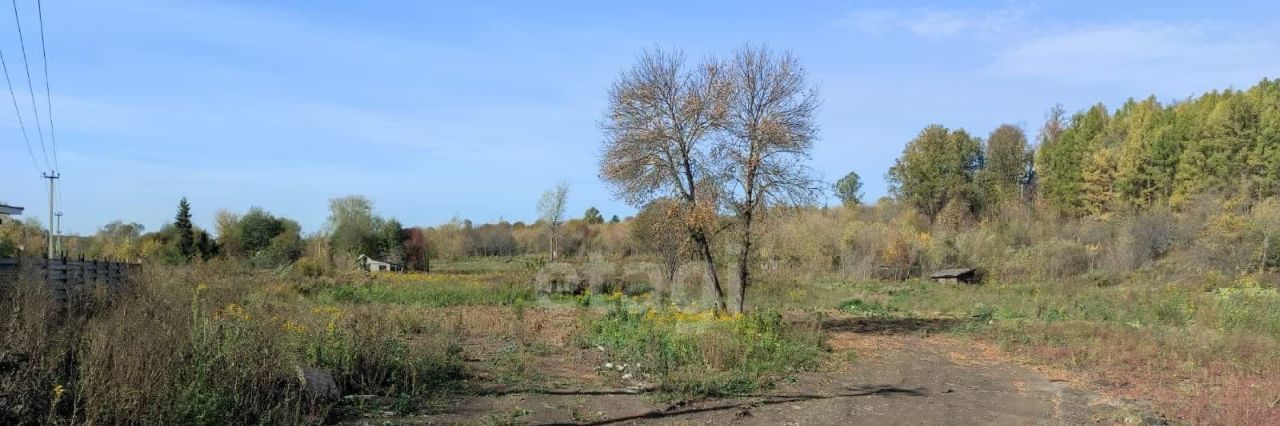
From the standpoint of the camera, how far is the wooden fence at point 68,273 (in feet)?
36.9

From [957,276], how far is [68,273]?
136 feet

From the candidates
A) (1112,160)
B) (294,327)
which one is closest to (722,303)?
(294,327)

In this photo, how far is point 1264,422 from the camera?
8555 millimetres

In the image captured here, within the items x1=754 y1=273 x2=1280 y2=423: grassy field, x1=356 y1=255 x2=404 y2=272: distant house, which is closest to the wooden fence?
x1=754 y1=273 x2=1280 y2=423: grassy field

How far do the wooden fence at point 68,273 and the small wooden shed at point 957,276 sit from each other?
38.6 m

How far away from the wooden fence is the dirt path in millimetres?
6135

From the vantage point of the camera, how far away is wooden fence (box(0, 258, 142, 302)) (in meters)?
11.2

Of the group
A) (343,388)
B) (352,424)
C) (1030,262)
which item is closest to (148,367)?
(352,424)

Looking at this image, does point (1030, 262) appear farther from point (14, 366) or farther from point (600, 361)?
point (14, 366)

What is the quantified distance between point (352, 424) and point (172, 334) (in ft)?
5.83

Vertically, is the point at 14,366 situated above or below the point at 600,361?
above

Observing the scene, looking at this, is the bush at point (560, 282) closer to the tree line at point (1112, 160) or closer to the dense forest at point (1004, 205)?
the dense forest at point (1004, 205)

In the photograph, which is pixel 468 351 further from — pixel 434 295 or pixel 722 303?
pixel 434 295

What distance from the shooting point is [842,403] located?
1005 cm
